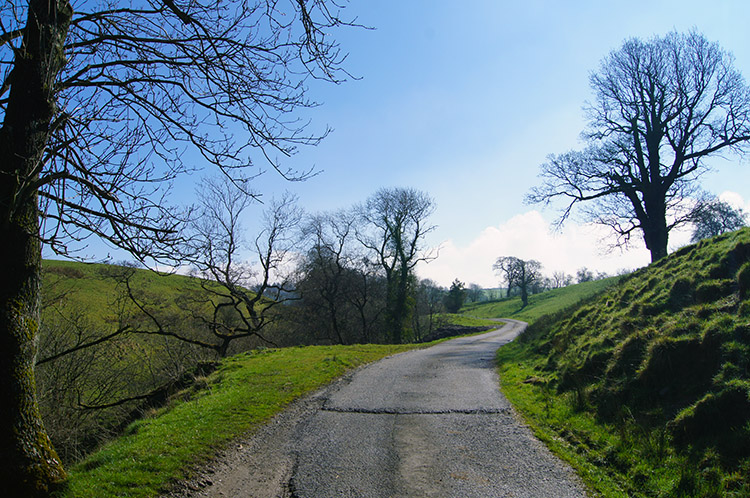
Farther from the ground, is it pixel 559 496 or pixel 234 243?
pixel 234 243

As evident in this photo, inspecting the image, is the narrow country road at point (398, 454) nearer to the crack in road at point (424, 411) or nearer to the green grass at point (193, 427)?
the crack in road at point (424, 411)

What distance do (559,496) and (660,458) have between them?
158 centimetres

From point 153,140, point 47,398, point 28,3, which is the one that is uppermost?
point 28,3

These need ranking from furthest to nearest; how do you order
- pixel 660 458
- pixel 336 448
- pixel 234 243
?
pixel 234 243 → pixel 336 448 → pixel 660 458

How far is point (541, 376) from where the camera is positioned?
1029 cm

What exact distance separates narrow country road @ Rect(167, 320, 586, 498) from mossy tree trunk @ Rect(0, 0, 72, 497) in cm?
178

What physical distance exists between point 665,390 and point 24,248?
8.67m

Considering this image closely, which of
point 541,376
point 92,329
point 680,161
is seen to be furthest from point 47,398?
point 680,161

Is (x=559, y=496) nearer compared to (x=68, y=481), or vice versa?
(x=68, y=481)

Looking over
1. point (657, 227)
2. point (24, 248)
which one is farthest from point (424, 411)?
point (657, 227)

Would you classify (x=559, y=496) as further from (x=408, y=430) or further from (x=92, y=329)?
(x=92, y=329)

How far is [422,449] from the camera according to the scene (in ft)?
19.1

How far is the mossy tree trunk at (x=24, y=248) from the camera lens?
3643 millimetres

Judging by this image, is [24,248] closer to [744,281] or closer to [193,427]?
[193,427]
